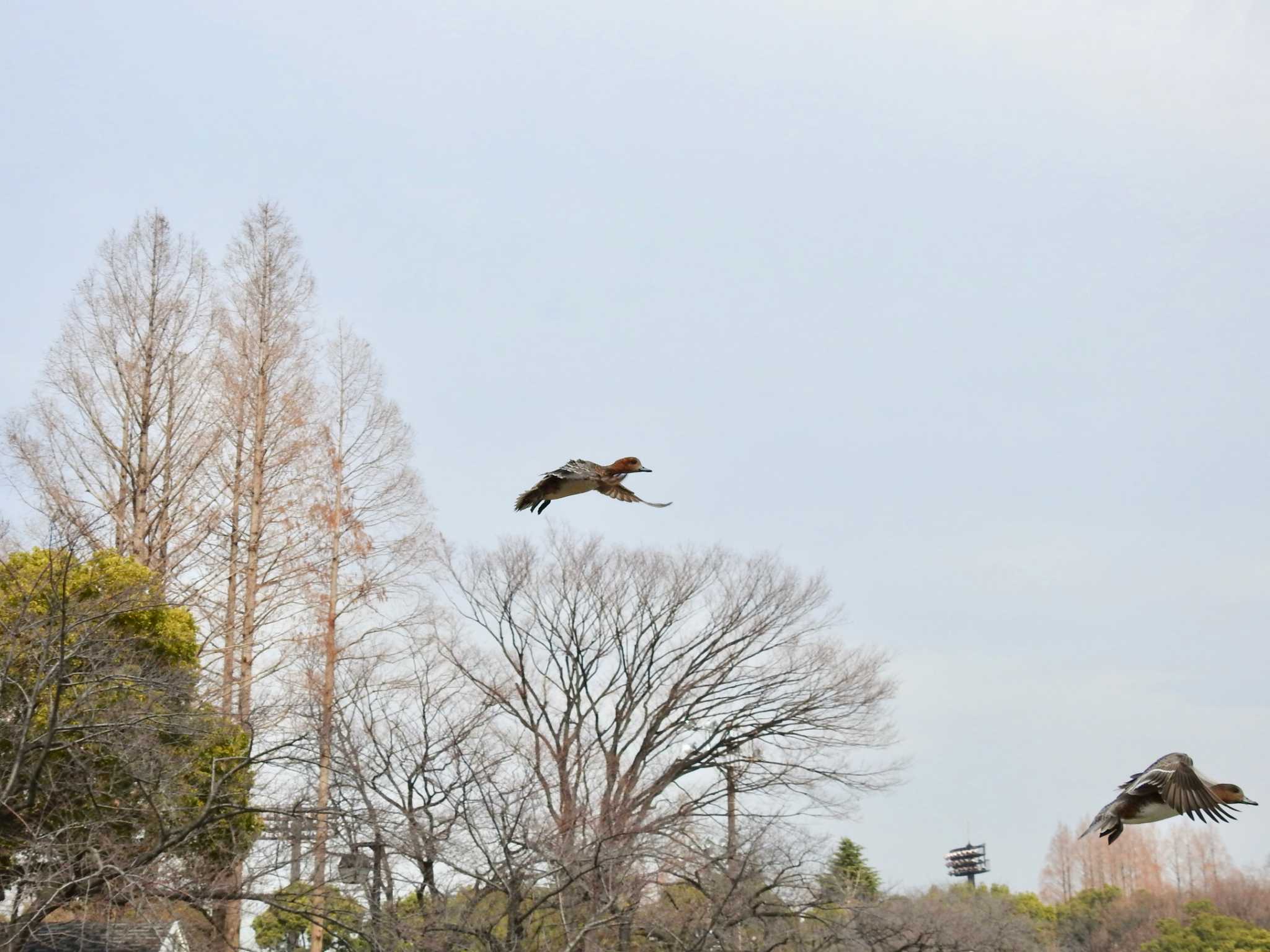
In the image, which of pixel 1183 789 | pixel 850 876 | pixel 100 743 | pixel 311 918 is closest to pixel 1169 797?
pixel 1183 789

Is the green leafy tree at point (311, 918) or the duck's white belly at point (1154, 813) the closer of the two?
the duck's white belly at point (1154, 813)

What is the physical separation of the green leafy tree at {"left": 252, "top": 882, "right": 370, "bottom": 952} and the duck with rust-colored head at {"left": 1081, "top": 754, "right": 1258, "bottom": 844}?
790 cm

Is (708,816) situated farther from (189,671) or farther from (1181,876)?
(1181,876)

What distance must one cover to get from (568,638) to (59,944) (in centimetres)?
985

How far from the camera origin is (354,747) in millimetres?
18125

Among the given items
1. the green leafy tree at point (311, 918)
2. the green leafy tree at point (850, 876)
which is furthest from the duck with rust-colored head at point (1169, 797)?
the green leafy tree at point (850, 876)

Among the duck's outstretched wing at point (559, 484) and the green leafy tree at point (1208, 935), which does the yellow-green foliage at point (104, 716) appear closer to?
the duck's outstretched wing at point (559, 484)

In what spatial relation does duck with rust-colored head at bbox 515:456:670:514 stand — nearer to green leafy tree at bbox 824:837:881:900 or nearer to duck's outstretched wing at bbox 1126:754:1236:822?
duck's outstretched wing at bbox 1126:754:1236:822

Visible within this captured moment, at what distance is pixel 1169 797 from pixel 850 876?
2494cm

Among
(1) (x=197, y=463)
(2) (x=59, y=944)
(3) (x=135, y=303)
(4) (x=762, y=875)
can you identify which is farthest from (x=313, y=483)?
(4) (x=762, y=875)

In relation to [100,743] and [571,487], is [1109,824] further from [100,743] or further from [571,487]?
[100,743]

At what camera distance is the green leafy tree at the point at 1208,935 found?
120 ft

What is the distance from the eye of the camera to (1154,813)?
5.65m

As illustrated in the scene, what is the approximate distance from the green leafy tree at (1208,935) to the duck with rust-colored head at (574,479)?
38379mm
